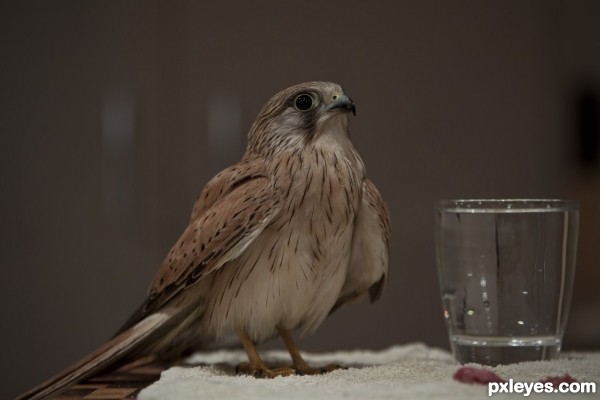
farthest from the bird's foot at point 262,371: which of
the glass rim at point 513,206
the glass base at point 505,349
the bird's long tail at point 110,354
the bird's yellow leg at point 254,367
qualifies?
the glass rim at point 513,206

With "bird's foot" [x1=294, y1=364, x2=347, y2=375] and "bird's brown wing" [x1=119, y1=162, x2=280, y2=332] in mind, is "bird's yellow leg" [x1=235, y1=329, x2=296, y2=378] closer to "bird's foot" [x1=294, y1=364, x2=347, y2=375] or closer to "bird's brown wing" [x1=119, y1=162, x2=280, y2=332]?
"bird's foot" [x1=294, y1=364, x2=347, y2=375]

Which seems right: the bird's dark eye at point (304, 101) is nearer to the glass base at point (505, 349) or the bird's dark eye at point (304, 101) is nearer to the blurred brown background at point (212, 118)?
the blurred brown background at point (212, 118)

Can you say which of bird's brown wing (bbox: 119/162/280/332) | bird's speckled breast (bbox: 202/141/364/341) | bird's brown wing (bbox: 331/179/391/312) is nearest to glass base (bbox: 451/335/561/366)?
bird's brown wing (bbox: 331/179/391/312)

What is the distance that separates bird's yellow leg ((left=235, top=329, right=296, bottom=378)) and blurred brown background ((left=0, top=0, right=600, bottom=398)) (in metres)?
0.68

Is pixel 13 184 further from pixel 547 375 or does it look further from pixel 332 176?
pixel 547 375

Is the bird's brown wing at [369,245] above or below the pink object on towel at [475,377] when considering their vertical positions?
above

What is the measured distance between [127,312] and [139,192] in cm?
45

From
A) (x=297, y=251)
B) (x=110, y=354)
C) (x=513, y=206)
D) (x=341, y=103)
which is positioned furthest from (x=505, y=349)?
(x=110, y=354)

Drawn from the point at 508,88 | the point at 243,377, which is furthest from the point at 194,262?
the point at 508,88

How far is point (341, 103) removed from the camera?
1770 millimetres

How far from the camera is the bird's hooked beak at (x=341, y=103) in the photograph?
176 cm

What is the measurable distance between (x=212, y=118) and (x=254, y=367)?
3.01ft

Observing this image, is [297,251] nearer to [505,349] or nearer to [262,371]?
[262,371]

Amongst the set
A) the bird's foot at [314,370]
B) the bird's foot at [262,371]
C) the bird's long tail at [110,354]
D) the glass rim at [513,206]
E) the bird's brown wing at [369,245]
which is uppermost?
the glass rim at [513,206]
